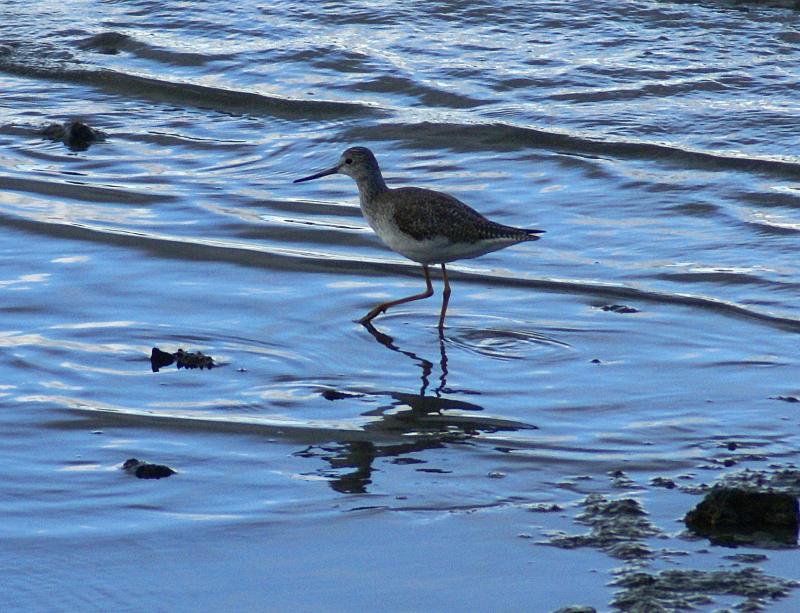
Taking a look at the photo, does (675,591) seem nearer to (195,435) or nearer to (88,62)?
(195,435)

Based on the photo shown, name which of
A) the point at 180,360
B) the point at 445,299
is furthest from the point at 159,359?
the point at 445,299

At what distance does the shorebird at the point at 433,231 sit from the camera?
782cm

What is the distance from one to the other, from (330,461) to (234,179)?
5.27 m

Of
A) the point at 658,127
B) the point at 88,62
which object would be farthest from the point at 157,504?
the point at 88,62

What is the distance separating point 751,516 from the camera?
4.88 meters

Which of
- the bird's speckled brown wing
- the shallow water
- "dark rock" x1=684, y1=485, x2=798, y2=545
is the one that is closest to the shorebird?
the bird's speckled brown wing

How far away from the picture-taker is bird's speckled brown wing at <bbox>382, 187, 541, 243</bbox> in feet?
25.7

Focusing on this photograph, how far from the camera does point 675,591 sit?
176 inches

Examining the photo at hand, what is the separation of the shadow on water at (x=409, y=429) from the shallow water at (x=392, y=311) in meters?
0.02

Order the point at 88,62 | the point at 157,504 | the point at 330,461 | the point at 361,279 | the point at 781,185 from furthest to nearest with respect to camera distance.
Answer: the point at 88,62, the point at 781,185, the point at 361,279, the point at 330,461, the point at 157,504

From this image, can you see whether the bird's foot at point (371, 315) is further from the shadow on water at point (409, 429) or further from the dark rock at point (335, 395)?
the dark rock at point (335, 395)

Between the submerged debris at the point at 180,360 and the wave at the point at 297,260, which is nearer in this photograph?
the submerged debris at the point at 180,360

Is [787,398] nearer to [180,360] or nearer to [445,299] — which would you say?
[445,299]

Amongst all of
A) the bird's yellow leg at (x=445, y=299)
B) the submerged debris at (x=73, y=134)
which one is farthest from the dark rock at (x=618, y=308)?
the submerged debris at (x=73, y=134)
